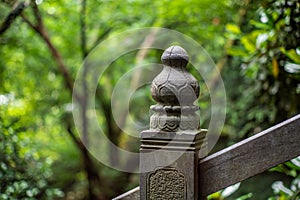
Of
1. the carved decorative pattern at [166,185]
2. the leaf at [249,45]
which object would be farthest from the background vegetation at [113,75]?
the carved decorative pattern at [166,185]

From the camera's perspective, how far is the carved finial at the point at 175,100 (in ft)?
5.04

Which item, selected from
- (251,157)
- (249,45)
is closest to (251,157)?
(251,157)

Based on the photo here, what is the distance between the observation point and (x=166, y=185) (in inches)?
61.3

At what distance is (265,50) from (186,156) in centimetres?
189

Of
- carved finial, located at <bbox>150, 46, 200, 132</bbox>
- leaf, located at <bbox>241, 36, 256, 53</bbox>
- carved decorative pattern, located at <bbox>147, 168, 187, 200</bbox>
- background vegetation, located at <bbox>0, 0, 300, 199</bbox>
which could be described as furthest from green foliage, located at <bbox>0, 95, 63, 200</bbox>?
leaf, located at <bbox>241, 36, 256, 53</bbox>

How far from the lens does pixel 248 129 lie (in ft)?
15.3

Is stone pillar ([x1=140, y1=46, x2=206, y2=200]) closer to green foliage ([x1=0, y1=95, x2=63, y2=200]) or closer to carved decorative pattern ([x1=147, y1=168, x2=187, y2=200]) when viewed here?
carved decorative pattern ([x1=147, y1=168, x2=187, y2=200])

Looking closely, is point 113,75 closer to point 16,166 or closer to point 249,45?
point 249,45

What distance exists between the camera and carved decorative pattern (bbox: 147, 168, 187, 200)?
5.06 ft

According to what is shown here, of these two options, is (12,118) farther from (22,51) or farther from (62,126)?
(62,126)

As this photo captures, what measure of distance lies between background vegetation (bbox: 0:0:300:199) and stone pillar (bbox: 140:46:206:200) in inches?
59.3

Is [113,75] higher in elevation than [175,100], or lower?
higher

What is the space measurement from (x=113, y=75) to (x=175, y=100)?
421 centimetres

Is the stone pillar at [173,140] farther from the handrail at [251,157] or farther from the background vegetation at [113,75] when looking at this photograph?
the background vegetation at [113,75]
